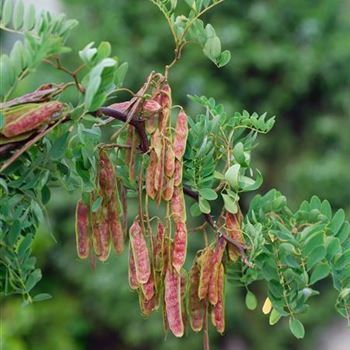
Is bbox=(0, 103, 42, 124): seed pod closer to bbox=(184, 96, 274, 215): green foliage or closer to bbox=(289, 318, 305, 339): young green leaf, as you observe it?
bbox=(184, 96, 274, 215): green foliage

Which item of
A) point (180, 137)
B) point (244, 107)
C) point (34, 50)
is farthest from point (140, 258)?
point (244, 107)

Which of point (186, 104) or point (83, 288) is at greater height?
point (186, 104)

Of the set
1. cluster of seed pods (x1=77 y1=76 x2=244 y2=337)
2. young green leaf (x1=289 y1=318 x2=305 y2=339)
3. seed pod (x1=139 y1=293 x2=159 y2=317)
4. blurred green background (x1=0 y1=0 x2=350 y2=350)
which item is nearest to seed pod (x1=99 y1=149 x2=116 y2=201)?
cluster of seed pods (x1=77 y1=76 x2=244 y2=337)

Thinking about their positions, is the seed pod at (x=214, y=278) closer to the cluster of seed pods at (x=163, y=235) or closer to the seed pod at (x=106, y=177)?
the cluster of seed pods at (x=163, y=235)

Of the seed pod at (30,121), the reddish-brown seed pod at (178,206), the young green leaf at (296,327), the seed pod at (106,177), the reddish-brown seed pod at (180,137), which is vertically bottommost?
the young green leaf at (296,327)

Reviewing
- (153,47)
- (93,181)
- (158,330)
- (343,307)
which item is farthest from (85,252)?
(153,47)

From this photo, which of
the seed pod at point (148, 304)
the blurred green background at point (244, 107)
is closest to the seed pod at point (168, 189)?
the seed pod at point (148, 304)

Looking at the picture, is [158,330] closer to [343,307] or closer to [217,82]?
[217,82]
